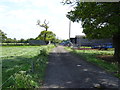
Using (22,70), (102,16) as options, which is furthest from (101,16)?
(22,70)

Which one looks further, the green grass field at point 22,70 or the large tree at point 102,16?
the large tree at point 102,16

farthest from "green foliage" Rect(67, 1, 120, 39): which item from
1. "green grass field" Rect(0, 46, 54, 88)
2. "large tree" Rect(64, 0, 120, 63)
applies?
"green grass field" Rect(0, 46, 54, 88)

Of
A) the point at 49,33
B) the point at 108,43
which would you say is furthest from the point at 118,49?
the point at 49,33

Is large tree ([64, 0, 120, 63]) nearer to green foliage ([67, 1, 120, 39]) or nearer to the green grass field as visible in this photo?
green foliage ([67, 1, 120, 39])

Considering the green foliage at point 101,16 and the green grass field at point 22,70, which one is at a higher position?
the green foliage at point 101,16

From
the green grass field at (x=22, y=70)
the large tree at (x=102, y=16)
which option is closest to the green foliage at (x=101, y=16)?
the large tree at (x=102, y=16)

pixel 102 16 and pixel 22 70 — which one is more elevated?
pixel 102 16

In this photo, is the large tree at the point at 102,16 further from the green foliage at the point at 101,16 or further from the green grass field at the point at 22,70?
the green grass field at the point at 22,70

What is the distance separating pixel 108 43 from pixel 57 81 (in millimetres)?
41134

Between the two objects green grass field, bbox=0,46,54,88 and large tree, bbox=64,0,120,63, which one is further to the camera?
large tree, bbox=64,0,120,63

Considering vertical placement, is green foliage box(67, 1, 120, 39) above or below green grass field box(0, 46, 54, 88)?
above

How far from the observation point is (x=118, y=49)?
2022 cm

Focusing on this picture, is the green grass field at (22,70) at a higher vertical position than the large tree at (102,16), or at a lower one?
lower

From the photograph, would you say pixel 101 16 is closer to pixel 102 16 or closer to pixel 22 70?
pixel 102 16
